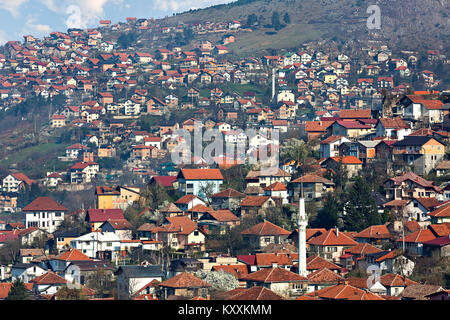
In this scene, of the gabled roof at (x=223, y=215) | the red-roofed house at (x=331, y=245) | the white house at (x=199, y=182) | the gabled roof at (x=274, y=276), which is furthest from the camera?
the white house at (x=199, y=182)

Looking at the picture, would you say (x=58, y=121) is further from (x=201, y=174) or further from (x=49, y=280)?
(x=49, y=280)

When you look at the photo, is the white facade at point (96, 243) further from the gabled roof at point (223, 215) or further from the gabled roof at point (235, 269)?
the gabled roof at point (235, 269)

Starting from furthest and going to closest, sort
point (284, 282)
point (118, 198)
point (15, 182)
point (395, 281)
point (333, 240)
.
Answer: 1. point (15, 182)
2. point (118, 198)
3. point (333, 240)
4. point (284, 282)
5. point (395, 281)

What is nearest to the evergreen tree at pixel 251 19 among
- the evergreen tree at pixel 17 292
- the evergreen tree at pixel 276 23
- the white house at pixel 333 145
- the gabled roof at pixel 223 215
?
the evergreen tree at pixel 276 23

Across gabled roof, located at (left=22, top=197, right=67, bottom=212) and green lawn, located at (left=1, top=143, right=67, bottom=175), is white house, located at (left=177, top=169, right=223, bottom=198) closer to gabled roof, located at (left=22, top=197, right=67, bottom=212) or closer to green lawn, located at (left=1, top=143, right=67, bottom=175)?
gabled roof, located at (left=22, top=197, right=67, bottom=212)

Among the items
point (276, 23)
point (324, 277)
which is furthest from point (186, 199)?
point (276, 23)
